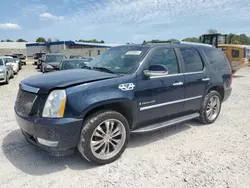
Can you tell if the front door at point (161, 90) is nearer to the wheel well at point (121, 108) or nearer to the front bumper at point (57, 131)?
the wheel well at point (121, 108)

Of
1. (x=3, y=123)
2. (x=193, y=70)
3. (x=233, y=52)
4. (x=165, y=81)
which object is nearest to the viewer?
(x=165, y=81)

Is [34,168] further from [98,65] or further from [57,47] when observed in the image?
[57,47]

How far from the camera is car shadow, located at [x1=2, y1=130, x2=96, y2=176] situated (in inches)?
125

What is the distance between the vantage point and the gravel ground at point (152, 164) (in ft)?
9.41

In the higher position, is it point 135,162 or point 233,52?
point 233,52

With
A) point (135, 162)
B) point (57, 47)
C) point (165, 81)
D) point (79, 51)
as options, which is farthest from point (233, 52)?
point (57, 47)

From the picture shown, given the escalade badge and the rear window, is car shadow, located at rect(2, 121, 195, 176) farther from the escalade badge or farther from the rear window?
the rear window

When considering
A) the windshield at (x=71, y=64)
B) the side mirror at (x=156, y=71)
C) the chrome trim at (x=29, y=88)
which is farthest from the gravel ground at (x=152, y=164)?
the windshield at (x=71, y=64)

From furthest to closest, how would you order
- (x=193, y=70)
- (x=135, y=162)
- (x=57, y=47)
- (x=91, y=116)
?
(x=57, y=47) → (x=193, y=70) → (x=135, y=162) → (x=91, y=116)

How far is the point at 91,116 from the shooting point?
314cm

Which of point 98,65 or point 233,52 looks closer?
point 98,65

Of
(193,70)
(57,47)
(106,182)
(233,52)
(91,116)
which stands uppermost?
(57,47)

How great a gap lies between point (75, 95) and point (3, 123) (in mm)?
3112

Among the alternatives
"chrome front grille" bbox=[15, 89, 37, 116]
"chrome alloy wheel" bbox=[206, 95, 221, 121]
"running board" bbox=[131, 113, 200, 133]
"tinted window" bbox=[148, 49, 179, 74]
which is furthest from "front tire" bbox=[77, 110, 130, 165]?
"chrome alloy wheel" bbox=[206, 95, 221, 121]
